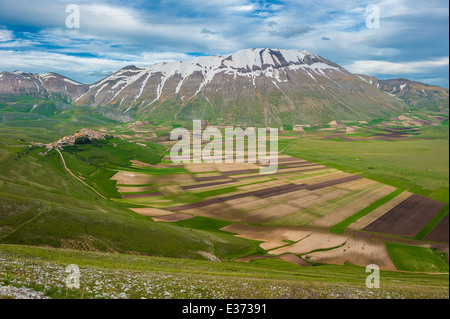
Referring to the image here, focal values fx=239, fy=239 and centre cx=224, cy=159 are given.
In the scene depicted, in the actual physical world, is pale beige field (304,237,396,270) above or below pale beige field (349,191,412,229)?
below

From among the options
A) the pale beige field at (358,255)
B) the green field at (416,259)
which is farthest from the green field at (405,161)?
the pale beige field at (358,255)

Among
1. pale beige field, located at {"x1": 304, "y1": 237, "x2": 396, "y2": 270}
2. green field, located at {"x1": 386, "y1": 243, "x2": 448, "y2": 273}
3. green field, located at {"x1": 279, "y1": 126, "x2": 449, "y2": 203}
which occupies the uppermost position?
green field, located at {"x1": 279, "y1": 126, "x2": 449, "y2": 203}

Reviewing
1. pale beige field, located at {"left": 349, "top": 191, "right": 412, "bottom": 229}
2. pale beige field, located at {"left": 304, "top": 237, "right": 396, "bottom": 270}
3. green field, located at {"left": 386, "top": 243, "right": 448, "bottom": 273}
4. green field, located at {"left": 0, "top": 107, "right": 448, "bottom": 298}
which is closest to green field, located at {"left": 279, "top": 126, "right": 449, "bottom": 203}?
green field, located at {"left": 0, "top": 107, "right": 448, "bottom": 298}

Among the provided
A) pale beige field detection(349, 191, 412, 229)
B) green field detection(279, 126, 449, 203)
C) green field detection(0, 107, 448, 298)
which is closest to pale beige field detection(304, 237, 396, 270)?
green field detection(0, 107, 448, 298)

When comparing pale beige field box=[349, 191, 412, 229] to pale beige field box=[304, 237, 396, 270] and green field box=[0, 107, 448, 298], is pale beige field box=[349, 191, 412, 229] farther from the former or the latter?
pale beige field box=[304, 237, 396, 270]

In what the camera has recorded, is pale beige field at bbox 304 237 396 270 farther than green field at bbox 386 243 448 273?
Yes

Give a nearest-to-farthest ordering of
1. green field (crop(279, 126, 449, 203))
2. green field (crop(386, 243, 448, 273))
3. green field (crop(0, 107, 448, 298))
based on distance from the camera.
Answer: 1. green field (crop(279, 126, 449, 203))
2. green field (crop(0, 107, 448, 298))
3. green field (crop(386, 243, 448, 273))

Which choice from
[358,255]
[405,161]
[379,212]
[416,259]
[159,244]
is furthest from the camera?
[379,212]

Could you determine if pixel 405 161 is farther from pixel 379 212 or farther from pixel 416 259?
pixel 379 212

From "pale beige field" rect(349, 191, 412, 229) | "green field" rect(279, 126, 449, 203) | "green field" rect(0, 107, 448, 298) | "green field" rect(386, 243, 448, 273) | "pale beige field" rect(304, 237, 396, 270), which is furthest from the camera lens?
"pale beige field" rect(349, 191, 412, 229)

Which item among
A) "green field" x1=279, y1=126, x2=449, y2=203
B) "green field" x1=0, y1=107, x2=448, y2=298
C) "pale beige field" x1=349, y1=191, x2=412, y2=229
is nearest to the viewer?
"green field" x1=279, y1=126, x2=449, y2=203

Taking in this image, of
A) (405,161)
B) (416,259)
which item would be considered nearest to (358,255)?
(416,259)

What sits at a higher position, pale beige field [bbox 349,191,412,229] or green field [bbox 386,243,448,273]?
pale beige field [bbox 349,191,412,229]
